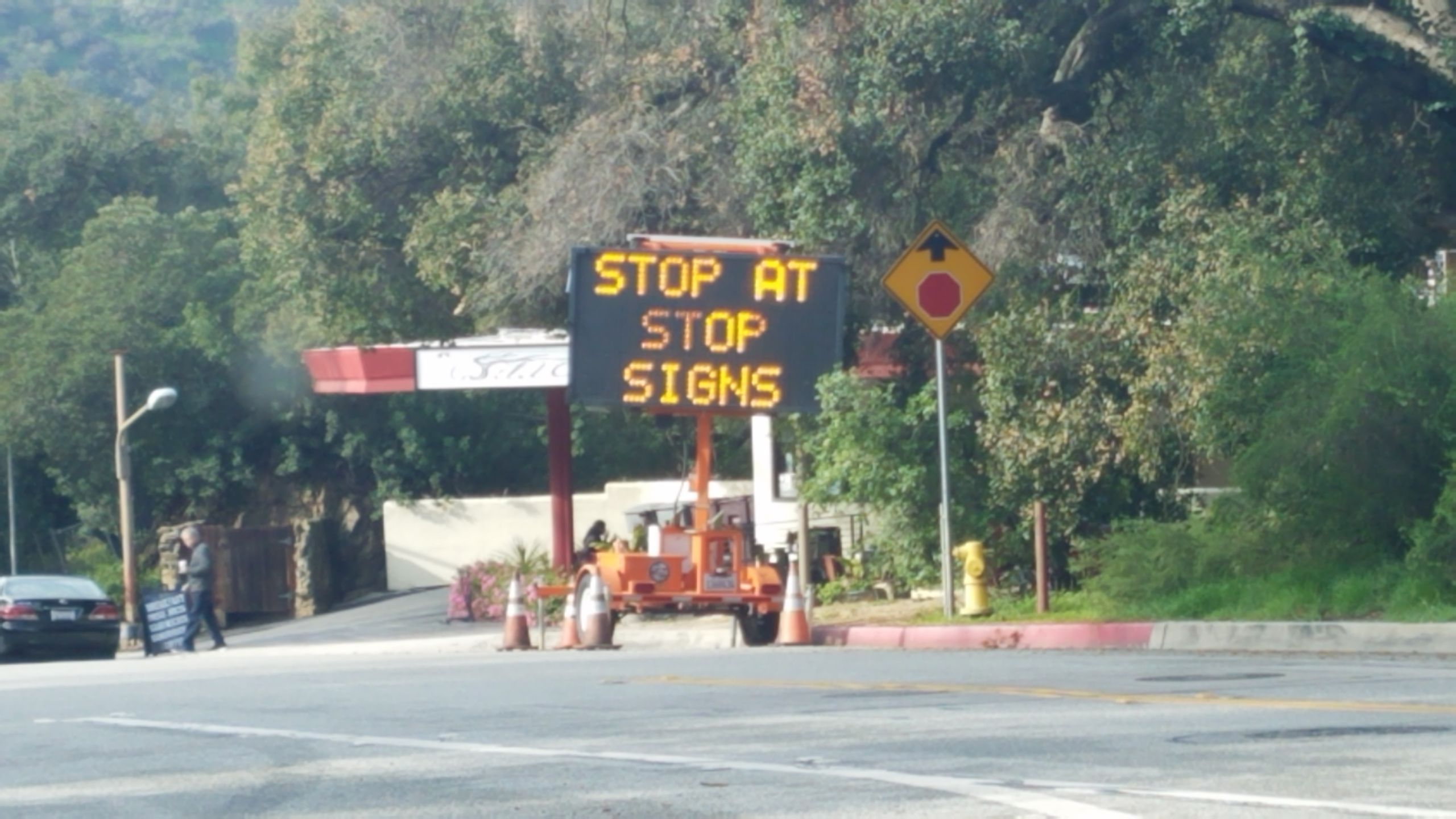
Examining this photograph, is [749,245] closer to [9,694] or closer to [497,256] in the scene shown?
[497,256]

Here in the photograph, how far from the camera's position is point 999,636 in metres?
16.3

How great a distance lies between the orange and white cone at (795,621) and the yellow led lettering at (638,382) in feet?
7.47

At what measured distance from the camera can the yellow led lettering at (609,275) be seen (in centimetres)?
1806

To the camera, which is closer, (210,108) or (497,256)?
(497,256)

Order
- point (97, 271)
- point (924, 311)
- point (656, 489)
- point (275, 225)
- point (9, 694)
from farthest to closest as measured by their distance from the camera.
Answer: point (97, 271)
point (656, 489)
point (275, 225)
point (924, 311)
point (9, 694)

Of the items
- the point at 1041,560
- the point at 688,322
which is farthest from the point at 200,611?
the point at 1041,560

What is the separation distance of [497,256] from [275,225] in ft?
17.9

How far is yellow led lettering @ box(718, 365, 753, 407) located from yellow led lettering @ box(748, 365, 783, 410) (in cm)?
6

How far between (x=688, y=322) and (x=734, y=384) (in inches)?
28.5

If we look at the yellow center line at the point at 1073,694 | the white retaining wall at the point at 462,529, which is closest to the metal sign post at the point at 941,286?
the yellow center line at the point at 1073,694

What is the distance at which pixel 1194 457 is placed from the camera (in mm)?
19328

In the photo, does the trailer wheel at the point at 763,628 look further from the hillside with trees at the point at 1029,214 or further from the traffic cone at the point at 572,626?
the hillside with trees at the point at 1029,214

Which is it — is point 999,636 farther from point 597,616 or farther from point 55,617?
point 55,617

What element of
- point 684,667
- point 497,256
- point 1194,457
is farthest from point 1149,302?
point 497,256
